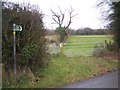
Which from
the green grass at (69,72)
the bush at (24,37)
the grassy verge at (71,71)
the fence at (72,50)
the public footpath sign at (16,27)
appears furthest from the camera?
the fence at (72,50)

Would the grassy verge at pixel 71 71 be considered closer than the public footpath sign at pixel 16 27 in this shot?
No

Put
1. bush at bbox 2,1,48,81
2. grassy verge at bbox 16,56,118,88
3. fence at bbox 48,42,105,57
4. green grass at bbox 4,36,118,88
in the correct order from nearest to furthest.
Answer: bush at bbox 2,1,48,81
green grass at bbox 4,36,118,88
grassy verge at bbox 16,56,118,88
fence at bbox 48,42,105,57

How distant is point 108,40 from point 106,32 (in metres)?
1.03


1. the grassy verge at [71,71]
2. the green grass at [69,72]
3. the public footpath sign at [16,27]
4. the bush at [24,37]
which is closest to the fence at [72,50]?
the green grass at [69,72]

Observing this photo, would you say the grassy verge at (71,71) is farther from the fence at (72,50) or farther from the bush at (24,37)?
the fence at (72,50)

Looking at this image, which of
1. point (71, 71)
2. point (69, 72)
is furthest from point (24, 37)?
point (71, 71)

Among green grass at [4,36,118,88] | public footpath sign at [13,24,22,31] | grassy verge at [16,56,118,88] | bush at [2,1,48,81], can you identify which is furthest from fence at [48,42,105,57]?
public footpath sign at [13,24,22,31]

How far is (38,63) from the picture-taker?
14.0 metres

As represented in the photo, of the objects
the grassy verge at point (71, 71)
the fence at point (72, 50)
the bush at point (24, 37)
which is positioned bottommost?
the grassy verge at point (71, 71)

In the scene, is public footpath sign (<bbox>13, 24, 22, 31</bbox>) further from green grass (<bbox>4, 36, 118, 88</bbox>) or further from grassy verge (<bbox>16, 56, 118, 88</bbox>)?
grassy verge (<bbox>16, 56, 118, 88</bbox>)

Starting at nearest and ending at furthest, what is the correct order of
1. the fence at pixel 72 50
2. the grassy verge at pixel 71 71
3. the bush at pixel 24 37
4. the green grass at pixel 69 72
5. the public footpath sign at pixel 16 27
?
the public footpath sign at pixel 16 27 < the bush at pixel 24 37 < the green grass at pixel 69 72 < the grassy verge at pixel 71 71 < the fence at pixel 72 50

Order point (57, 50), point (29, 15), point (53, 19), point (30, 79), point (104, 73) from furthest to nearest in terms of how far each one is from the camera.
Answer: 1. point (53, 19)
2. point (57, 50)
3. point (104, 73)
4. point (29, 15)
5. point (30, 79)

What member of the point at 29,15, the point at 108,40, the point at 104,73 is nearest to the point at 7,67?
the point at 29,15

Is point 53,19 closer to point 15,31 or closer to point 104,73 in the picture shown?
point 104,73
